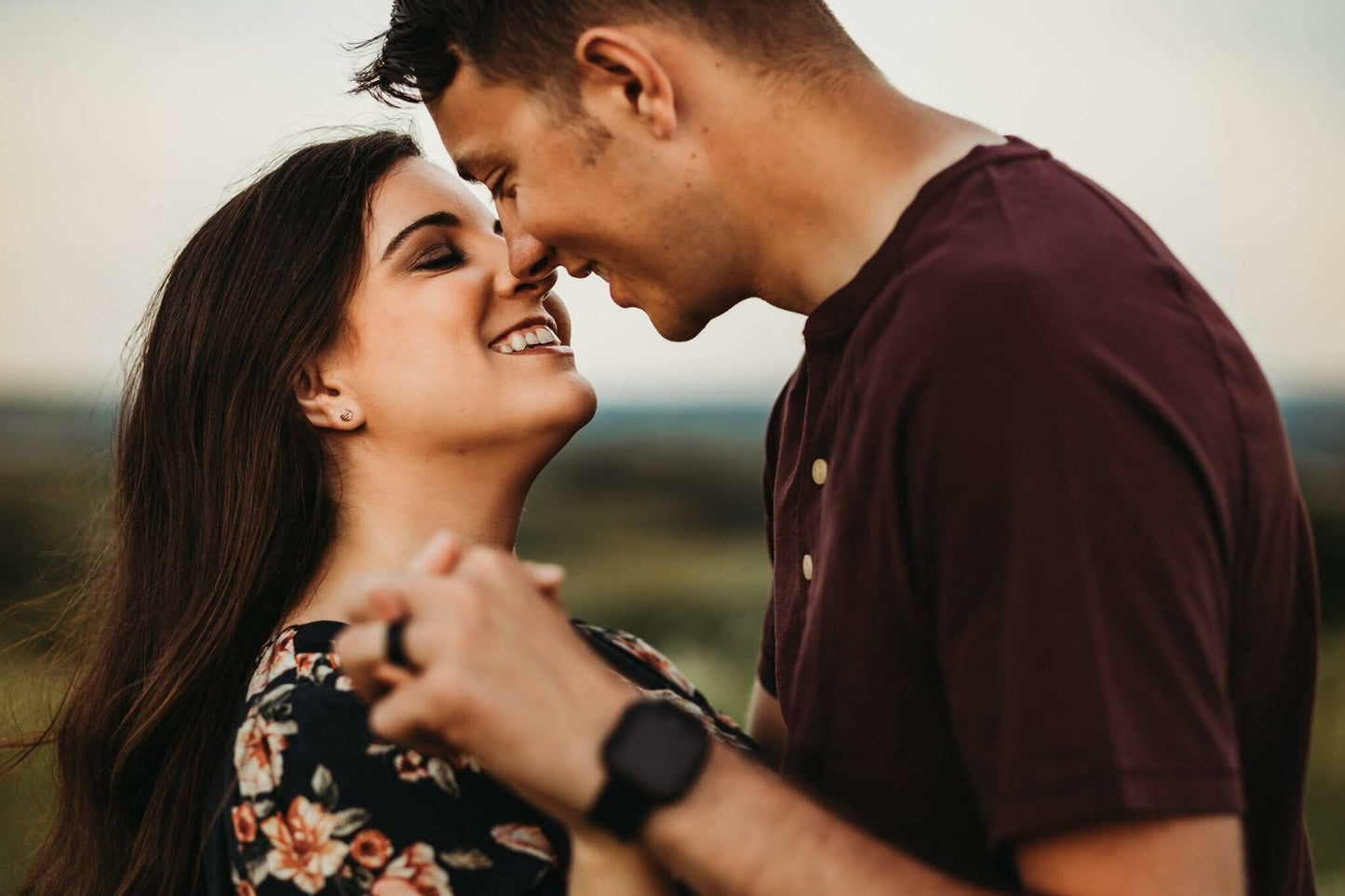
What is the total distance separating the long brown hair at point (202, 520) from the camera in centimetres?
228

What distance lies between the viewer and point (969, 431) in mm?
1272

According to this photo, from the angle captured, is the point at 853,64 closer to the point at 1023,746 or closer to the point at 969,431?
the point at 969,431

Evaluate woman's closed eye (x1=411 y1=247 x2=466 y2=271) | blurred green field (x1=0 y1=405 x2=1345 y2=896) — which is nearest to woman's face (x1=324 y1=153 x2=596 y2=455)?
woman's closed eye (x1=411 y1=247 x2=466 y2=271)

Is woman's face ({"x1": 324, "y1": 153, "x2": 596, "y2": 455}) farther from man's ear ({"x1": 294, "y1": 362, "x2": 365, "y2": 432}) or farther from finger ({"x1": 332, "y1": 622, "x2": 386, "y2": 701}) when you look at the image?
finger ({"x1": 332, "y1": 622, "x2": 386, "y2": 701})

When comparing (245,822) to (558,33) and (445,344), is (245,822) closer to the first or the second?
(445,344)

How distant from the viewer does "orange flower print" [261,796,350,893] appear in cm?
167

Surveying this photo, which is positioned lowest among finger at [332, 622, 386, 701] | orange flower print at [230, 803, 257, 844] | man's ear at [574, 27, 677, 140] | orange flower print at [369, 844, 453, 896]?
orange flower print at [230, 803, 257, 844]

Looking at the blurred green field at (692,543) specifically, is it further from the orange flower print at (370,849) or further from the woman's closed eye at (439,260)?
the orange flower print at (370,849)

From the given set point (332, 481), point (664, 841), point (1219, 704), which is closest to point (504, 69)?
point (332, 481)

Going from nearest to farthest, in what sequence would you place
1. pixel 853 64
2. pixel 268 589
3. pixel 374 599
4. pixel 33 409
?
1. pixel 374 599
2. pixel 853 64
3. pixel 268 589
4. pixel 33 409

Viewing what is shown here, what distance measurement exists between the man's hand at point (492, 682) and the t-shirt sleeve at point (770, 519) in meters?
1.09

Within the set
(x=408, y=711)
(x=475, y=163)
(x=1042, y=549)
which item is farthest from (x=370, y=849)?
(x=475, y=163)

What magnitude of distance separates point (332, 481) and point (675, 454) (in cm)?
448

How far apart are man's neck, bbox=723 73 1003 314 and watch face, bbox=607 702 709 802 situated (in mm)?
750
